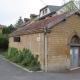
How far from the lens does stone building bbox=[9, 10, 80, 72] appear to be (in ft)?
50.4

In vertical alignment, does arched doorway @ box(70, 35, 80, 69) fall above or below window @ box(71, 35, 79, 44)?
below

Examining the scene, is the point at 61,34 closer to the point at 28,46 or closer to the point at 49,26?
the point at 49,26

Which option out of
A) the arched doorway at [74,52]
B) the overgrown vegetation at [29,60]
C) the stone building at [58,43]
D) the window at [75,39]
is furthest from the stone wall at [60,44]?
the overgrown vegetation at [29,60]

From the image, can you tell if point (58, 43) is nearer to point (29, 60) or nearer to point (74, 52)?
point (74, 52)

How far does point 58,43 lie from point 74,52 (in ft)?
8.67

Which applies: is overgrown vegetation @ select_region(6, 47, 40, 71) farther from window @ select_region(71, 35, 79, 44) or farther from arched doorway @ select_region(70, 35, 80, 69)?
window @ select_region(71, 35, 79, 44)

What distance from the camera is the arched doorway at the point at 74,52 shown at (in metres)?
17.3

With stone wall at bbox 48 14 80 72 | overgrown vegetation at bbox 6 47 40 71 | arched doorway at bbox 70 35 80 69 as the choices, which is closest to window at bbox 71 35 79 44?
arched doorway at bbox 70 35 80 69

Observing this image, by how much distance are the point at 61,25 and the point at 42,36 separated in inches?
84.4

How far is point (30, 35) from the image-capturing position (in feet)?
→ 59.7

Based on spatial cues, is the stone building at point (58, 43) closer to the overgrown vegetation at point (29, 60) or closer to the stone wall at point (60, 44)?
the stone wall at point (60, 44)

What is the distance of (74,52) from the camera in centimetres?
1762

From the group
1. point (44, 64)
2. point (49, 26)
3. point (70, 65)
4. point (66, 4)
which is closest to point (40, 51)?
point (44, 64)

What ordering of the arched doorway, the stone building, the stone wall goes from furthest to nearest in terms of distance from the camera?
the arched doorway → the stone wall → the stone building
